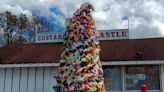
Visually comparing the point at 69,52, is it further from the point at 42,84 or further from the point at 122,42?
the point at 122,42

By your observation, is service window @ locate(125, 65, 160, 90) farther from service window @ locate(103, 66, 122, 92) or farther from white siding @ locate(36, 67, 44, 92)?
white siding @ locate(36, 67, 44, 92)

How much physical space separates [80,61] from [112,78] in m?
6.78

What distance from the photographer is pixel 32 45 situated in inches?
755

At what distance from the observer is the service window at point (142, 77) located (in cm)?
1533

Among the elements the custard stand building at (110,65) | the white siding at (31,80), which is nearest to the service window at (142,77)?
the custard stand building at (110,65)

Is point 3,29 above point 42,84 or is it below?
above

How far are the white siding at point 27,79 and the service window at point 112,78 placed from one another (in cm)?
242

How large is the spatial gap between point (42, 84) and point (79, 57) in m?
7.32

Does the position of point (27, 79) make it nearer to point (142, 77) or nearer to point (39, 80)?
point (39, 80)

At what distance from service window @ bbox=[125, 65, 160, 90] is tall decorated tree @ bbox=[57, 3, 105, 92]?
6311 millimetres

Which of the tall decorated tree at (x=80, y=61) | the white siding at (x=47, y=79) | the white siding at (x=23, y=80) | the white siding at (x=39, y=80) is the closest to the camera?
the tall decorated tree at (x=80, y=61)

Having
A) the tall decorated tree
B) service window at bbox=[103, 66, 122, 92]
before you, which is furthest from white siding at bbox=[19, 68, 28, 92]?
the tall decorated tree

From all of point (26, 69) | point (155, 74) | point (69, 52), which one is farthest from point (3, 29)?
point (69, 52)

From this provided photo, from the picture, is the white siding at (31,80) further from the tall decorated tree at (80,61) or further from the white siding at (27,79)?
the tall decorated tree at (80,61)
